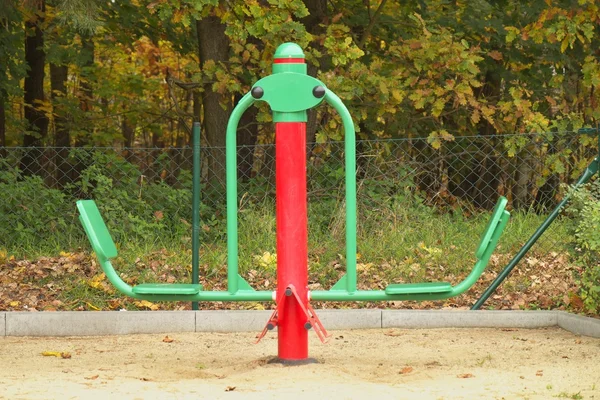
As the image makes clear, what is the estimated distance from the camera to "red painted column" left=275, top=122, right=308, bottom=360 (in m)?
5.21

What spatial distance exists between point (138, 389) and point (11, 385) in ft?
2.09

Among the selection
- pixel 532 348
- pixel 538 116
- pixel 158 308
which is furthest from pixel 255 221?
pixel 538 116

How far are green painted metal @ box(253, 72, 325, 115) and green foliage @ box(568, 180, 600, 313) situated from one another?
2.07m

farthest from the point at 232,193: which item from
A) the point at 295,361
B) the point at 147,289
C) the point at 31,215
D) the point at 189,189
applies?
the point at 189,189

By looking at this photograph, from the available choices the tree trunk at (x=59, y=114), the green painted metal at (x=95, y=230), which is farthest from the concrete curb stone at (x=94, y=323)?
the tree trunk at (x=59, y=114)

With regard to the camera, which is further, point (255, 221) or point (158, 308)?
point (255, 221)

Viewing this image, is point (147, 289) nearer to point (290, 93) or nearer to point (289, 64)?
point (290, 93)

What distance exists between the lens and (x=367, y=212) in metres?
9.15

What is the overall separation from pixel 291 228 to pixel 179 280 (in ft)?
9.73

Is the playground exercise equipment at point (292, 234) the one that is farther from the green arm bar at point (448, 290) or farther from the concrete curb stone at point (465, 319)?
the concrete curb stone at point (465, 319)

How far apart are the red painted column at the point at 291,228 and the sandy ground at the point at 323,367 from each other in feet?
0.82

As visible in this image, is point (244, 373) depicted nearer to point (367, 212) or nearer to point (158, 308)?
point (158, 308)

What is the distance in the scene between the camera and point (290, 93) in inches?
206

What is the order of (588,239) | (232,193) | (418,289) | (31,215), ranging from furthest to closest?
(31,215) → (588,239) → (232,193) → (418,289)
